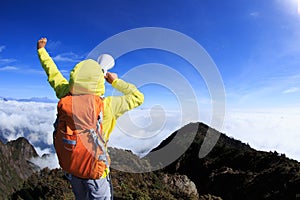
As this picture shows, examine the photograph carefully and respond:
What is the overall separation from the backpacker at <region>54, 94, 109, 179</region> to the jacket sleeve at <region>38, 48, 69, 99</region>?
0.33 m

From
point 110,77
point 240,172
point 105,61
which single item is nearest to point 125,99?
point 110,77

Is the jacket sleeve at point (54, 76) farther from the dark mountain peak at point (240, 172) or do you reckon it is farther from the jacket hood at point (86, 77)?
the dark mountain peak at point (240, 172)

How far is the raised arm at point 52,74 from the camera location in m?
3.81

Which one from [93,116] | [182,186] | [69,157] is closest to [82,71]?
[93,116]

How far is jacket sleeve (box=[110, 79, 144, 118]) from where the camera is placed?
3.70 meters

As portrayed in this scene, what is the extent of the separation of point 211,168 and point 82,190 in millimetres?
26373

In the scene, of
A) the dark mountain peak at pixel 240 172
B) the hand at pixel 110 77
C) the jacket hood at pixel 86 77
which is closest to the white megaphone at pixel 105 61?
the jacket hood at pixel 86 77

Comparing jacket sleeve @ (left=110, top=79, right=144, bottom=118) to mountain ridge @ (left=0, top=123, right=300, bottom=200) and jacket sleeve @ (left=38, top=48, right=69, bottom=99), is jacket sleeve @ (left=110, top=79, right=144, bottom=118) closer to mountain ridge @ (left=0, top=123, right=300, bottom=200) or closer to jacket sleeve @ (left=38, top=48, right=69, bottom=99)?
jacket sleeve @ (left=38, top=48, right=69, bottom=99)

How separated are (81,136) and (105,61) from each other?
3.31ft

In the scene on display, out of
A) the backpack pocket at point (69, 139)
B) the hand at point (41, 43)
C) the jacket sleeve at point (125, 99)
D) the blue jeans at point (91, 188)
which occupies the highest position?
the hand at point (41, 43)

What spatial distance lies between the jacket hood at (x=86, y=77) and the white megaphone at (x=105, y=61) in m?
0.12

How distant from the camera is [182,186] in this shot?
44.4 feet

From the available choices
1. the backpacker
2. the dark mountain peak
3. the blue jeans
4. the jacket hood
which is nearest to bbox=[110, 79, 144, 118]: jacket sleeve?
the backpacker

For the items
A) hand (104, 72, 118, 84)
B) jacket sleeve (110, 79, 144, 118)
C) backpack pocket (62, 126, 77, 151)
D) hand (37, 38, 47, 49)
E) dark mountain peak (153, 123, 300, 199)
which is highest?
hand (37, 38, 47, 49)
